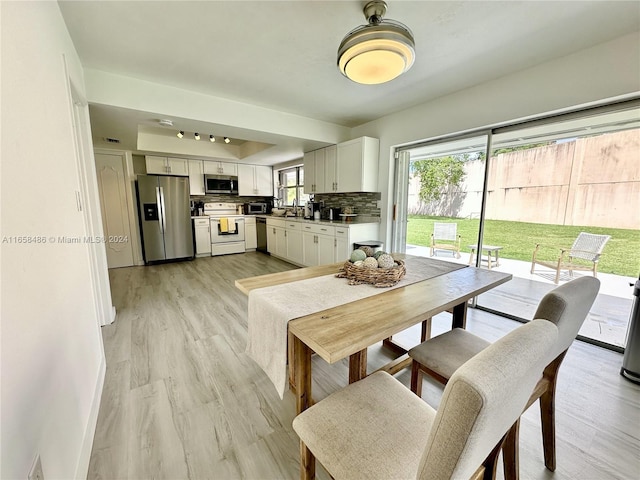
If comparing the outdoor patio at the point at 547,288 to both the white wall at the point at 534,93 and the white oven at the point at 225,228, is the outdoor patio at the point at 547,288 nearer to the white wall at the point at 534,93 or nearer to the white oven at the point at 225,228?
the white wall at the point at 534,93

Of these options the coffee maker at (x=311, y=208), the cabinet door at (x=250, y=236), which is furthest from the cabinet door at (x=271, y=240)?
the coffee maker at (x=311, y=208)

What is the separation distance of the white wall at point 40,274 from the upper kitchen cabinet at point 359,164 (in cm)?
311

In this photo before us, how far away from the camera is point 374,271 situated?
1506mm

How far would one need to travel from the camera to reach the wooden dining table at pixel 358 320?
0.93 m

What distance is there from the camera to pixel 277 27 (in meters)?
1.83

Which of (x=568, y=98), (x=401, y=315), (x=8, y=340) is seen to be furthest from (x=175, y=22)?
(x=568, y=98)

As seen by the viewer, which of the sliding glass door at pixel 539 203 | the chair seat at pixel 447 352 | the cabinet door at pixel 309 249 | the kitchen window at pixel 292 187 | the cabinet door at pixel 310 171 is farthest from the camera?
the kitchen window at pixel 292 187

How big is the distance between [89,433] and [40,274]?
0.96 meters

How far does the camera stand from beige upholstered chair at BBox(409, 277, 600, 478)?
939mm

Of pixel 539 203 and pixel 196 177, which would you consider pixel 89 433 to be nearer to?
pixel 539 203

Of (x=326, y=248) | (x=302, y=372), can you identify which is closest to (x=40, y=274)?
(x=302, y=372)

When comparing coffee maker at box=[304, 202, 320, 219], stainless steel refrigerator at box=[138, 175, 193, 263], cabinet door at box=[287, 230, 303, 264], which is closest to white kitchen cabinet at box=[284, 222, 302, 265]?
cabinet door at box=[287, 230, 303, 264]

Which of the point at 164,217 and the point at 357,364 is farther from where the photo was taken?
the point at 164,217

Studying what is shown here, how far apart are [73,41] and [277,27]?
1600mm
